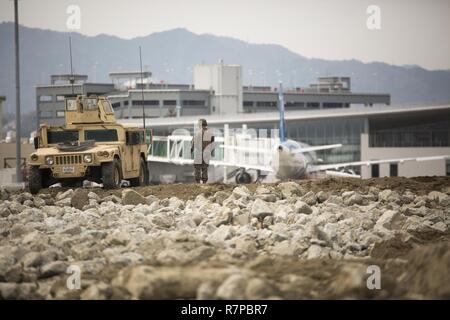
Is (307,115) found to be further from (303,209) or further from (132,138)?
(303,209)

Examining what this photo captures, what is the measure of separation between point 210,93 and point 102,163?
110055mm

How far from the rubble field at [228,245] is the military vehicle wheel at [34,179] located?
8.04ft

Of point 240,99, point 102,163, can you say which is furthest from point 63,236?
point 240,99

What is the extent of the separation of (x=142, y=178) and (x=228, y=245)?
17.8 metres

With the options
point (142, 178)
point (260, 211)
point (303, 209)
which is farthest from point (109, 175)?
point (260, 211)

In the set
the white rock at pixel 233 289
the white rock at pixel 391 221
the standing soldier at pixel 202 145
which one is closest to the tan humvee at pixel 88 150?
the standing soldier at pixel 202 145

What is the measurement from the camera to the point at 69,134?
2984 centimetres

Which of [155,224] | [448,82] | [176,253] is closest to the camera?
[176,253]

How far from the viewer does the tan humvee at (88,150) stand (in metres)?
28.3

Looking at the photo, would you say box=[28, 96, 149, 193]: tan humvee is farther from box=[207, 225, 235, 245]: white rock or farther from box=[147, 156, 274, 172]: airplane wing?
box=[147, 156, 274, 172]: airplane wing

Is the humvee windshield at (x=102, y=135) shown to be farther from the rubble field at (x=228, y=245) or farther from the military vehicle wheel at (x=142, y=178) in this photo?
the rubble field at (x=228, y=245)

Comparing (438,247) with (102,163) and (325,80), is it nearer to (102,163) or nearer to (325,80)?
(102,163)

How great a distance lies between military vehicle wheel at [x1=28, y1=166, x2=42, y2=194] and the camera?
2831cm
